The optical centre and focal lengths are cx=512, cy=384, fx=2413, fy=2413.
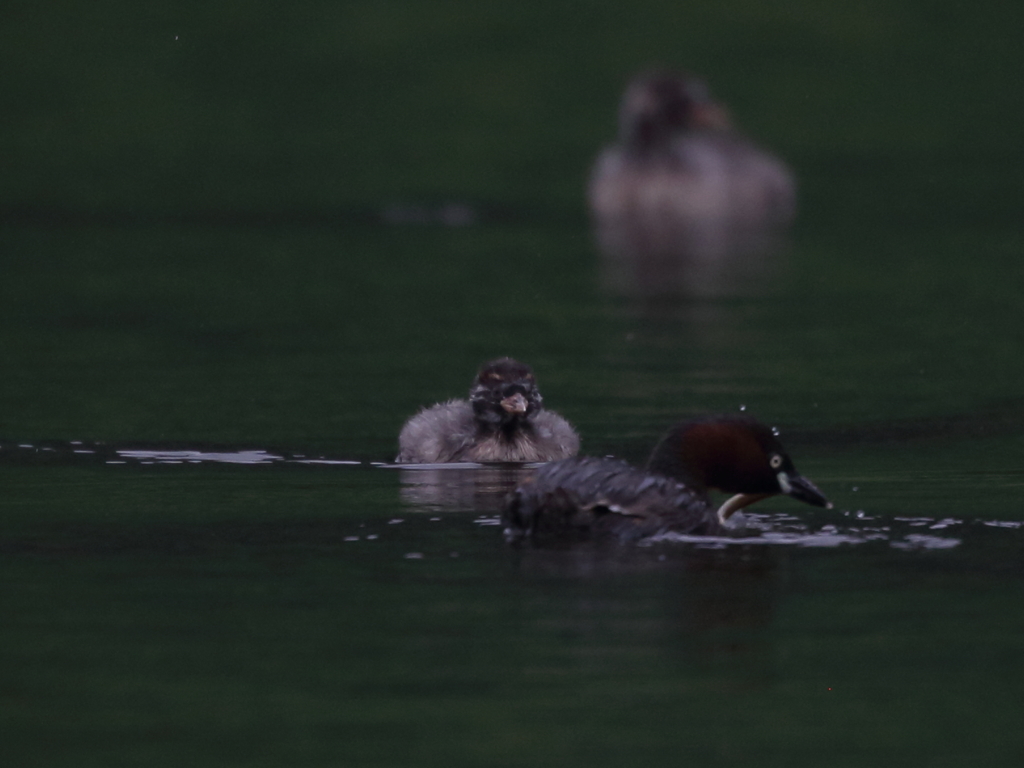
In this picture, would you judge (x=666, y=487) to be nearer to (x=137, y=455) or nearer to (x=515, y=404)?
(x=515, y=404)

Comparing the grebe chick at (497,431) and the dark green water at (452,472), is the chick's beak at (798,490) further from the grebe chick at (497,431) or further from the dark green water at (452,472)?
the grebe chick at (497,431)

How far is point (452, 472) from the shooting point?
1318cm

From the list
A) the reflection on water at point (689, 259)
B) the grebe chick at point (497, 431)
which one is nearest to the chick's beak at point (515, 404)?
the grebe chick at point (497, 431)

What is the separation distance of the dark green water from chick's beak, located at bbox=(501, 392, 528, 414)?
0.53 metres

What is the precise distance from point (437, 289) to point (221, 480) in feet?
32.7

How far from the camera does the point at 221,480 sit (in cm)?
1245

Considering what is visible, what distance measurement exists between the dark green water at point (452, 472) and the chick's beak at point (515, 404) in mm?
527

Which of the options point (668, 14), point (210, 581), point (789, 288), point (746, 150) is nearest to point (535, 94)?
point (668, 14)

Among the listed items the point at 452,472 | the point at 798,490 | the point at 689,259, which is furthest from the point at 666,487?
the point at 689,259

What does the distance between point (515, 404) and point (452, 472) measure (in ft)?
1.86

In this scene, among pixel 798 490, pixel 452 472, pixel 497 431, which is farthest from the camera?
pixel 497 431

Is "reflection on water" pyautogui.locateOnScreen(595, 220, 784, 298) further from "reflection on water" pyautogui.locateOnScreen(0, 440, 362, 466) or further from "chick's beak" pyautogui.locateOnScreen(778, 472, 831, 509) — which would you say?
"chick's beak" pyautogui.locateOnScreen(778, 472, 831, 509)

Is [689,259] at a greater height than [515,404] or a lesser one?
greater

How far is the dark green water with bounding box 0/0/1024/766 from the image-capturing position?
25.8ft
